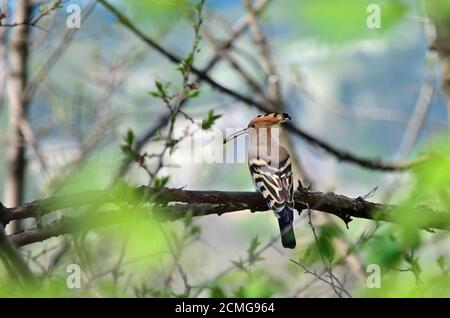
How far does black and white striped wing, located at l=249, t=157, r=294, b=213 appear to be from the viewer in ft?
6.35

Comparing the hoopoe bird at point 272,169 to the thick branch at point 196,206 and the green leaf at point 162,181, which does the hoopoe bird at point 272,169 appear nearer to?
the thick branch at point 196,206

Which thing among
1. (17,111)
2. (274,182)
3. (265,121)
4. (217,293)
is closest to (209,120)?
(265,121)

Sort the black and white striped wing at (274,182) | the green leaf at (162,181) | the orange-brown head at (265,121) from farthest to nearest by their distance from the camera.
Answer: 1. the green leaf at (162,181)
2. the orange-brown head at (265,121)
3. the black and white striped wing at (274,182)

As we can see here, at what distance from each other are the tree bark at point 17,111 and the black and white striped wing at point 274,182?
241cm

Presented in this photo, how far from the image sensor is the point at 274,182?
2.00 meters

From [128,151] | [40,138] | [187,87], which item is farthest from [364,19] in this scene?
[40,138]

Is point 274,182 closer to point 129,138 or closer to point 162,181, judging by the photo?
point 162,181

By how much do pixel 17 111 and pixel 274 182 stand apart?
2.79m

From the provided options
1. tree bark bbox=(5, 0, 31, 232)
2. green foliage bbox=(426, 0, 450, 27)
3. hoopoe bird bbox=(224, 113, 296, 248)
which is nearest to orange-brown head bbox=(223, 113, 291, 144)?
hoopoe bird bbox=(224, 113, 296, 248)

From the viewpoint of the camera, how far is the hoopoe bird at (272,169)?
1.94 meters

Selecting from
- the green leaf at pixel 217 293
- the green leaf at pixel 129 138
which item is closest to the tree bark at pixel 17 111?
the green leaf at pixel 129 138

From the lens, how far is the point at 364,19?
2.35m
